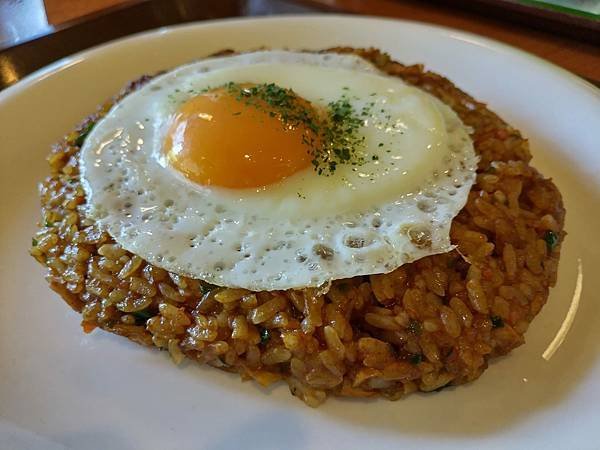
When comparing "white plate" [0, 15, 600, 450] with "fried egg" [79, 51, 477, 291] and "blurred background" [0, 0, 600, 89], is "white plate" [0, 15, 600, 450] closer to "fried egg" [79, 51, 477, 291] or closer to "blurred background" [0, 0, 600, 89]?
"fried egg" [79, 51, 477, 291]

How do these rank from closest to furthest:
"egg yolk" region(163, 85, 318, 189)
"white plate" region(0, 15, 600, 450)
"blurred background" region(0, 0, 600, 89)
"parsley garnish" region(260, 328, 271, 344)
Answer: "white plate" region(0, 15, 600, 450)
"parsley garnish" region(260, 328, 271, 344)
"egg yolk" region(163, 85, 318, 189)
"blurred background" region(0, 0, 600, 89)

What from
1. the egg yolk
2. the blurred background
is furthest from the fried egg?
the blurred background

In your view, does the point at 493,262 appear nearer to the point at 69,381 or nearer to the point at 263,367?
the point at 263,367

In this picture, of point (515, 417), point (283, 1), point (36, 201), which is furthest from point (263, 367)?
A: point (283, 1)

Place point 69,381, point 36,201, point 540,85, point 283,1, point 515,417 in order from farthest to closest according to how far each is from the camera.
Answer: point 283,1, point 540,85, point 36,201, point 69,381, point 515,417

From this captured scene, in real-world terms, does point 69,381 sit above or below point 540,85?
below

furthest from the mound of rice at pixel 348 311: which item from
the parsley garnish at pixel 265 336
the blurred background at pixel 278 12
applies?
the blurred background at pixel 278 12

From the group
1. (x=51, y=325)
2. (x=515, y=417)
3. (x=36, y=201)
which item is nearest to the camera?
(x=515, y=417)
